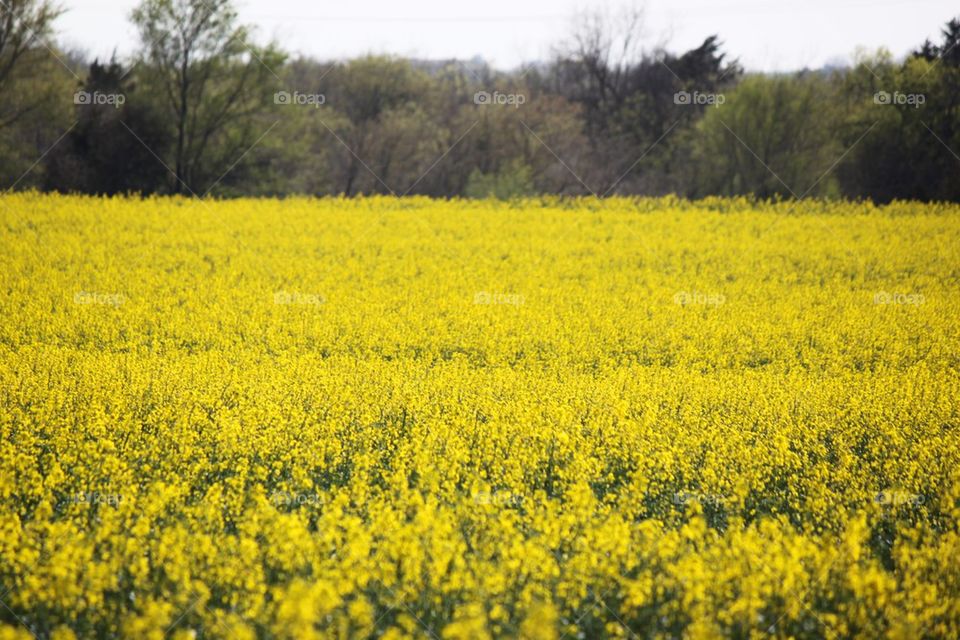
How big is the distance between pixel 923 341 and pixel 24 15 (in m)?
29.8

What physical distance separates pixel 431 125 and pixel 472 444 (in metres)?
36.2

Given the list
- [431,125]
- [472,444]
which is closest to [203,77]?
[431,125]

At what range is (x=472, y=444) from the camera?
817 cm

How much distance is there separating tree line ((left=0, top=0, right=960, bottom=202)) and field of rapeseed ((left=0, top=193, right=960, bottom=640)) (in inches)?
421

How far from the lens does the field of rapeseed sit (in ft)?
17.1

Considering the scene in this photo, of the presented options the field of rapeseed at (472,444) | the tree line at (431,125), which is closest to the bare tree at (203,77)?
the tree line at (431,125)

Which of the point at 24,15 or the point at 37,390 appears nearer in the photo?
the point at 37,390

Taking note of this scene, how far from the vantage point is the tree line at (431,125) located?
30703 mm

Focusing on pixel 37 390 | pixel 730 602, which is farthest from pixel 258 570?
pixel 37 390

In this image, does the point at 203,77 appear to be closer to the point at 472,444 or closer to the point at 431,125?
the point at 431,125

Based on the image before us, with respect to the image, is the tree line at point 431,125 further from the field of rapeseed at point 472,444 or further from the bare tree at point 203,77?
the field of rapeseed at point 472,444

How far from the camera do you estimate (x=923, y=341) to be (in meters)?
13.7

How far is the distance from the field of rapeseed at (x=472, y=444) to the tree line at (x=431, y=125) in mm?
10705

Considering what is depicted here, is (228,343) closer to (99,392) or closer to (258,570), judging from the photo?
(99,392)
